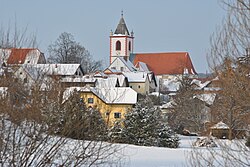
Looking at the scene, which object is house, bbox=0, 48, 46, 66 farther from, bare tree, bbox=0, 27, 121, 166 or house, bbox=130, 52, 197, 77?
house, bbox=130, 52, 197, 77

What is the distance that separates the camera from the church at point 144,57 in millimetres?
110375

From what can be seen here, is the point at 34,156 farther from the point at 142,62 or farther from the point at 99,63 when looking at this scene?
the point at 142,62

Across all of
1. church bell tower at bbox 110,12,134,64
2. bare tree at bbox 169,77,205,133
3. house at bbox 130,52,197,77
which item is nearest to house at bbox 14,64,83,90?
bare tree at bbox 169,77,205,133

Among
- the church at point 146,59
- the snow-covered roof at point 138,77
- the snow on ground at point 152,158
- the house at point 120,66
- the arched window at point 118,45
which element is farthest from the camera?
the arched window at point 118,45

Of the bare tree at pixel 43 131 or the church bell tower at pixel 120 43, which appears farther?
the church bell tower at pixel 120 43

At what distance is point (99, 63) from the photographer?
72.2 meters

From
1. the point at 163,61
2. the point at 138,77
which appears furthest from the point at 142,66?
the point at 138,77

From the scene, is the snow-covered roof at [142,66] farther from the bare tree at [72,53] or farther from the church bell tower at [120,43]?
the bare tree at [72,53]

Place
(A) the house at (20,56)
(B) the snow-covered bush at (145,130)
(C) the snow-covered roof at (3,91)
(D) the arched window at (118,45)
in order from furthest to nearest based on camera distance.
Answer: (D) the arched window at (118,45) → (B) the snow-covered bush at (145,130) → (A) the house at (20,56) → (C) the snow-covered roof at (3,91)

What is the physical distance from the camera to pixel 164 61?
116000mm

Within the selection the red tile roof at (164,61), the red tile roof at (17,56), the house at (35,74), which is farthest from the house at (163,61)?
the house at (35,74)

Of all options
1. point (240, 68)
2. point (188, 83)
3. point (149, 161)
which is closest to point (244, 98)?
point (240, 68)

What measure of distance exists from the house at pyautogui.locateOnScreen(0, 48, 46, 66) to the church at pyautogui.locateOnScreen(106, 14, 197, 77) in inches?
3773

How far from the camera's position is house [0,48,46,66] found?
24.3 feet
